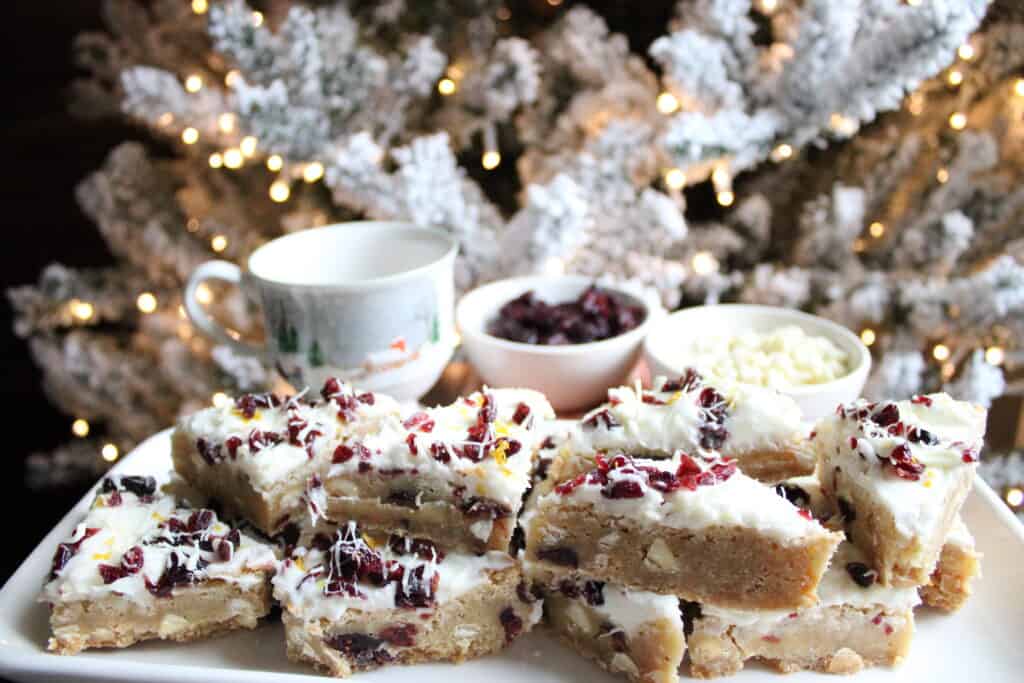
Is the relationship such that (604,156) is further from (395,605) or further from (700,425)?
(395,605)

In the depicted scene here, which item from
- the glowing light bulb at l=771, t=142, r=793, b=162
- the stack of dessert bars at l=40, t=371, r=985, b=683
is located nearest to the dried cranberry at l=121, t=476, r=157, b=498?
the stack of dessert bars at l=40, t=371, r=985, b=683

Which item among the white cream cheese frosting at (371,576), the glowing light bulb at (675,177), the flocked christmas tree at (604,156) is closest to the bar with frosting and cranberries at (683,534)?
the white cream cheese frosting at (371,576)

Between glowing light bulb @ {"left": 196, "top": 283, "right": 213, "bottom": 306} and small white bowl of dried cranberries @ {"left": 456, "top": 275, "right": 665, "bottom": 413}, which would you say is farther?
glowing light bulb @ {"left": 196, "top": 283, "right": 213, "bottom": 306}

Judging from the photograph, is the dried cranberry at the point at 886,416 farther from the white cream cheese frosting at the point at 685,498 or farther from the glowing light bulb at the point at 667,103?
the glowing light bulb at the point at 667,103

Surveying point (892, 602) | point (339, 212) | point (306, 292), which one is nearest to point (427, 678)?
point (892, 602)

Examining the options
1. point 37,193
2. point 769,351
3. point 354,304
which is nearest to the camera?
point 354,304

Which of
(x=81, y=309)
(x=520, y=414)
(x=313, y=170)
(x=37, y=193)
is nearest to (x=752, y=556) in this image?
(x=520, y=414)

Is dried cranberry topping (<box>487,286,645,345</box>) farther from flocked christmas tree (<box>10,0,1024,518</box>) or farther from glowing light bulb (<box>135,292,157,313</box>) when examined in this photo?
glowing light bulb (<box>135,292,157,313</box>)
